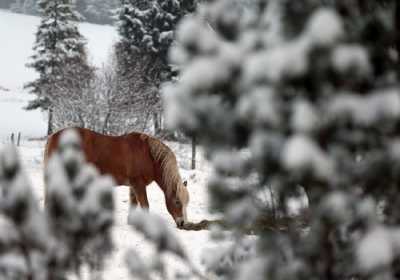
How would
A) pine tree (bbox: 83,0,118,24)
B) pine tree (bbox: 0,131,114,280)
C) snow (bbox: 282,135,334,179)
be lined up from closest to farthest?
snow (bbox: 282,135,334,179) → pine tree (bbox: 0,131,114,280) → pine tree (bbox: 83,0,118,24)

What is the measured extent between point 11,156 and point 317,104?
1.12 meters

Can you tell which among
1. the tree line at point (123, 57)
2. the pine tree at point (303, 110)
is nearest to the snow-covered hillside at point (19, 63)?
the tree line at point (123, 57)

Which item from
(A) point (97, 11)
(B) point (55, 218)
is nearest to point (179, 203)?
(B) point (55, 218)

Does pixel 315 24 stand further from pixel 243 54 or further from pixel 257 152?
pixel 257 152

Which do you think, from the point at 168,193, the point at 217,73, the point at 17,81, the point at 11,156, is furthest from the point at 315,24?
the point at 17,81

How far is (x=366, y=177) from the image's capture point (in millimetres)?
1746

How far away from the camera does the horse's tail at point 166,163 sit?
309 inches

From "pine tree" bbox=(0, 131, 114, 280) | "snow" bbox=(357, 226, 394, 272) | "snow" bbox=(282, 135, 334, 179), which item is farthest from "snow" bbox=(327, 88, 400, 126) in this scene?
"pine tree" bbox=(0, 131, 114, 280)

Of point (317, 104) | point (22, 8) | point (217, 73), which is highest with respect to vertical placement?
point (22, 8)

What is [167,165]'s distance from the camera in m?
7.94

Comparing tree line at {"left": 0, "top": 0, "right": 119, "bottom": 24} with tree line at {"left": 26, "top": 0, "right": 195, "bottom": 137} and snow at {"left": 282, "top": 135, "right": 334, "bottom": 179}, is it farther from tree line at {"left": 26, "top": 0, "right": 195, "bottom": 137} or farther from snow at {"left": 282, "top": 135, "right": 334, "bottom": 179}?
snow at {"left": 282, "top": 135, "right": 334, "bottom": 179}

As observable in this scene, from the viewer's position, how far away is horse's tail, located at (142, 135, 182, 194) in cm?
786

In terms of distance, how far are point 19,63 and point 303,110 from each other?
1953 inches

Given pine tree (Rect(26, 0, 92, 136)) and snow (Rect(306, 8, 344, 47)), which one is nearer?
snow (Rect(306, 8, 344, 47))
